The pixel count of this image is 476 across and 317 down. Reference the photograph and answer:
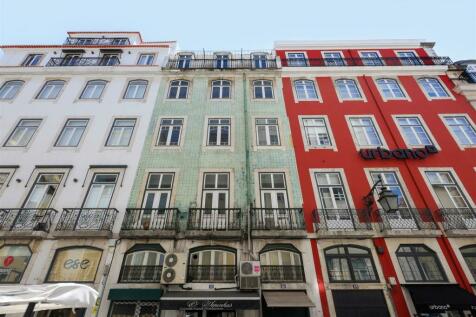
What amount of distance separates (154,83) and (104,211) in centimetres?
776

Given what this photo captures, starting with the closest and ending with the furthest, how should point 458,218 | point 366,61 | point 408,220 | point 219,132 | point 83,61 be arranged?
1. point 458,218
2. point 408,220
3. point 219,132
4. point 83,61
5. point 366,61

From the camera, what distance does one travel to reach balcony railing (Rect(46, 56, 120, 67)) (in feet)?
48.5

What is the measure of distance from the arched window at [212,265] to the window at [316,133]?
19.4ft

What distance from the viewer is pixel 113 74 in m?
14.4

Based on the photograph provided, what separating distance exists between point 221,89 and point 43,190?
30.6 feet

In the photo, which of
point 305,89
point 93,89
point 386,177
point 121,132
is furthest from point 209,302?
point 93,89

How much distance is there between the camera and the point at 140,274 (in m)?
8.42

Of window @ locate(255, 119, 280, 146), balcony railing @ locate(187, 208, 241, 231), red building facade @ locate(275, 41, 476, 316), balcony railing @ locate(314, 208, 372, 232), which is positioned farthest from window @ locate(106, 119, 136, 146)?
balcony railing @ locate(314, 208, 372, 232)

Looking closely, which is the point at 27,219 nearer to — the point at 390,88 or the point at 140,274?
the point at 140,274

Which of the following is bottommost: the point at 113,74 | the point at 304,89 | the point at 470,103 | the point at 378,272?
the point at 378,272

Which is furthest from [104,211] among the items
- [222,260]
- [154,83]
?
[154,83]

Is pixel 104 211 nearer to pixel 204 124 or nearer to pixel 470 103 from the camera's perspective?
pixel 204 124

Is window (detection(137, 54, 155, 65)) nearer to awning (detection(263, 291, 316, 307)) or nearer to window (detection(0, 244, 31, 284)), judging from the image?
window (detection(0, 244, 31, 284))

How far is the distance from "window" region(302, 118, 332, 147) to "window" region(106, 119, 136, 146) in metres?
8.11
